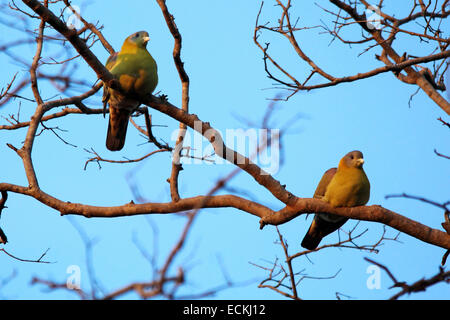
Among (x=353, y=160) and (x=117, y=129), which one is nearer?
(x=353, y=160)

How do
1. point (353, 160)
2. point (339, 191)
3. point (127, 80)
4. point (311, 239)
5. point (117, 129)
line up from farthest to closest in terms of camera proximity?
point (311, 239) → point (117, 129) → point (353, 160) → point (127, 80) → point (339, 191)

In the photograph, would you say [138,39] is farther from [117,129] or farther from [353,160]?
[353,160]

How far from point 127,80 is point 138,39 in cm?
80

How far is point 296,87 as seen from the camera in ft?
14.9

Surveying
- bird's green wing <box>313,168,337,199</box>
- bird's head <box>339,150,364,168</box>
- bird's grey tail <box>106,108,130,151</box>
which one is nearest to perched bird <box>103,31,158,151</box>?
bird's grey tail <box>106,108,130,151</box>

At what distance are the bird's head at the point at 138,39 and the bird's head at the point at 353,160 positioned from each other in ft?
8.11

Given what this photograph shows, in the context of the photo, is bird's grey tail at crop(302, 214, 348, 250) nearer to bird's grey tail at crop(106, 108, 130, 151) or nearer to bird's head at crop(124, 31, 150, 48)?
bird's grey tail at crop(106, 108, 130, 151)

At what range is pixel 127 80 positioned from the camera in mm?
5148

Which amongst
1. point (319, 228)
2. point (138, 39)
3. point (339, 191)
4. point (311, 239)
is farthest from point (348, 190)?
point (138, 39)

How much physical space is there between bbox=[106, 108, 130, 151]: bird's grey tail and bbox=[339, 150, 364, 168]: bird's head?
90.6 inches

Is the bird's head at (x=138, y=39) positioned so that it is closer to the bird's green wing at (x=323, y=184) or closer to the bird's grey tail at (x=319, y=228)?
the bird's green wing at (x=323, y=184)

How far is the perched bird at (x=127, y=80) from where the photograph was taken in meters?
5.13

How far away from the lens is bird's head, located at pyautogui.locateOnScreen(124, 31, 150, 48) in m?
5.70

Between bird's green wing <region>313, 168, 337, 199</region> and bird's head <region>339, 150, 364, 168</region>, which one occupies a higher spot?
bird's head <region>339, 150, 364, 168</region>
